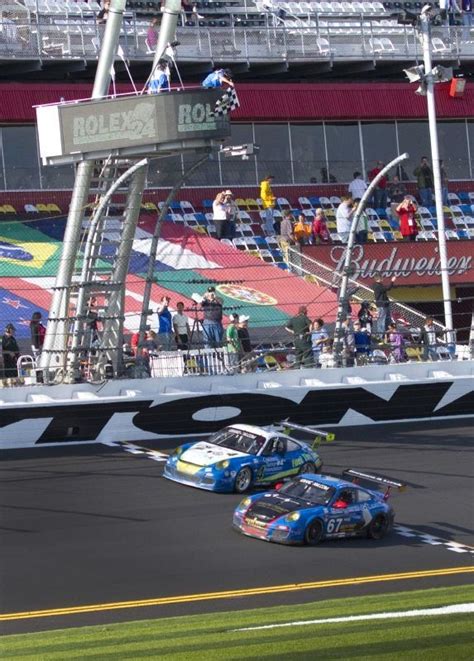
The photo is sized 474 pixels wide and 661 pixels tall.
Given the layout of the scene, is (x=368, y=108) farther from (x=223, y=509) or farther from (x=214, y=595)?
(x=214, y=595)

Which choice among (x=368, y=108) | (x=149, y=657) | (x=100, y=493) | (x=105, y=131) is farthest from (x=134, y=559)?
(x=368, y=108)

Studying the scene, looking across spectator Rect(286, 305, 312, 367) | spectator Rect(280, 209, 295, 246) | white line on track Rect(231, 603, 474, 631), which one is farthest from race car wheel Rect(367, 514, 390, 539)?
spectator Rect(280, 209, 295, 246)

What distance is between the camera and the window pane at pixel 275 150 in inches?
1420

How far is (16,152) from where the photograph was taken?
33.4 metres

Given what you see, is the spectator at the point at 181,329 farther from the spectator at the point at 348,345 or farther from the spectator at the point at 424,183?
the spectator at the point at 424,183

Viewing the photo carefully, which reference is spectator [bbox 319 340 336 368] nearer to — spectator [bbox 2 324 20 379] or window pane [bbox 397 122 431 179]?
spectator [bbox 2 324 20 379]

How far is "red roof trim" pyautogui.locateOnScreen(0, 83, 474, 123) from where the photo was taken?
119 ft

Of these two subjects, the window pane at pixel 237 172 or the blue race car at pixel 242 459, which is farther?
the window pane at pixel 237 172

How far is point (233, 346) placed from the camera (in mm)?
22828

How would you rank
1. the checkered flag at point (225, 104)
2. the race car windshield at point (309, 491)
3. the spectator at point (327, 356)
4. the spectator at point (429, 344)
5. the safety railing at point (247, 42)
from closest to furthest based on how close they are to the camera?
1. the race car windshield at point (309, 491)
2. the checkered flag at point (225, 104)
3. the spectator at point (327, 356)
4. the spectator at point (429, 344)
5. the safety railing at point (247, 42)

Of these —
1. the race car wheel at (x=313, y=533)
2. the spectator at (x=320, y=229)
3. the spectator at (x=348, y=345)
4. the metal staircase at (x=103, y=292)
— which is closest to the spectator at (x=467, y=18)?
the spectator at (x=320, y=229)

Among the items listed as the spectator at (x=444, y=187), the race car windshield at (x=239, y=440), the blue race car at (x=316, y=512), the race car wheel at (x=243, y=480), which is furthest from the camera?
the spectator at (x=444, y=187)

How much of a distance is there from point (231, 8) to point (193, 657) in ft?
92.5

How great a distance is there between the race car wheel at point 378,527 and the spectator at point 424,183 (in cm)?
1859
